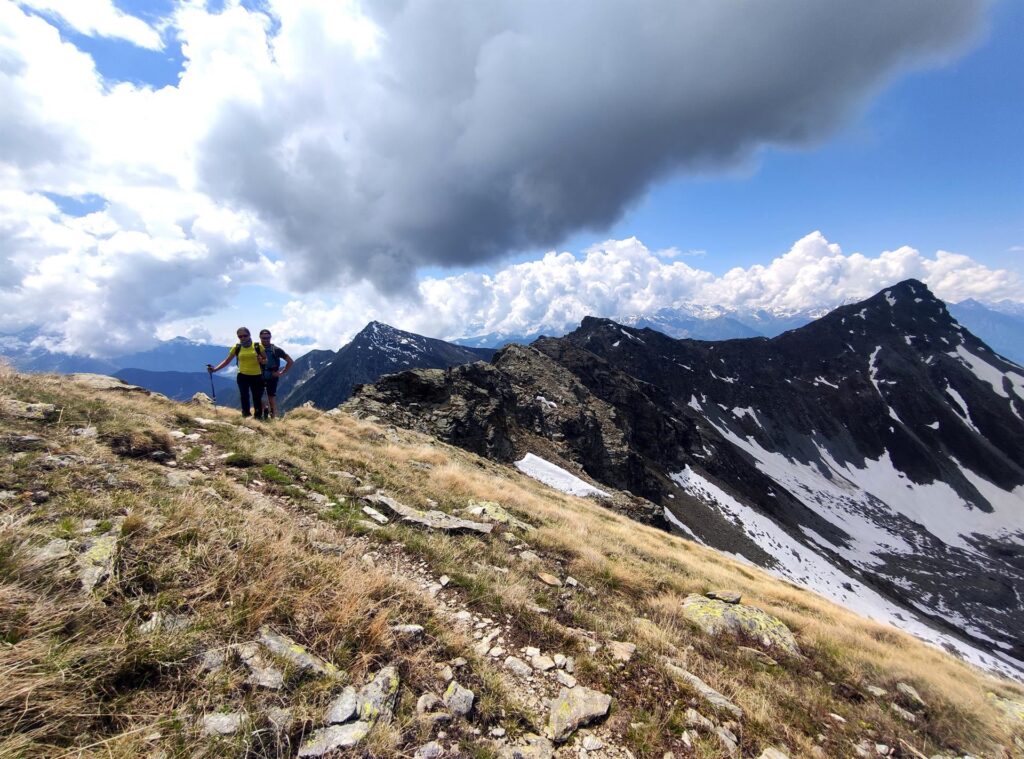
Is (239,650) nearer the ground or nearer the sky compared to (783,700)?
nearer the sky

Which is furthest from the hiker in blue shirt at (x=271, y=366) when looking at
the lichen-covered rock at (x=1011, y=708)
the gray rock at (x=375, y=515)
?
the lichen-covered rock at (x=1011, y=708)

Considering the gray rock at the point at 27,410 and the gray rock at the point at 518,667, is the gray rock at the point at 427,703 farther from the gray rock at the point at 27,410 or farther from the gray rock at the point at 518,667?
the gray rock at the point at 27,410

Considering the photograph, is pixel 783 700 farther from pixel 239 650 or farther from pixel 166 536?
pixel 166 536

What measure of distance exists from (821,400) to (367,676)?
199 m

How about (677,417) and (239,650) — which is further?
(677,417)

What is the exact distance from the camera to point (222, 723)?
3090 millimetres

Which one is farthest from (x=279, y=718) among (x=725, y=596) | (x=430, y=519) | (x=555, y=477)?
(x=555, y=477)

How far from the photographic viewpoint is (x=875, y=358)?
177m

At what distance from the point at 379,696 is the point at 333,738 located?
0.53 metres

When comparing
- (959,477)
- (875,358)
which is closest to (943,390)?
(875,358)

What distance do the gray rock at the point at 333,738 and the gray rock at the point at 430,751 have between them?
473mm

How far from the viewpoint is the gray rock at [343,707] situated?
3.42 meters

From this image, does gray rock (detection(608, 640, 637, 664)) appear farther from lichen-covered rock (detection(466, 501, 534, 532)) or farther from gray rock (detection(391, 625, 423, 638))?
lichen-covered rock (detection(466, 501, 534, 532))

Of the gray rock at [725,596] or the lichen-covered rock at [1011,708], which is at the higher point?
the gray rock at [725,596]
